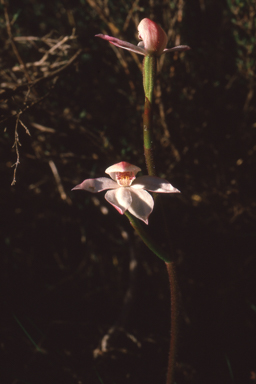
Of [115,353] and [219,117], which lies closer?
[115,353]

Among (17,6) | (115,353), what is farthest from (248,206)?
(17,6)

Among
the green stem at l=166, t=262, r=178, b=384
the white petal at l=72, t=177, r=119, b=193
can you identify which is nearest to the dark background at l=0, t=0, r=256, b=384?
the green stem at l=166, t=262, r=178, b=384

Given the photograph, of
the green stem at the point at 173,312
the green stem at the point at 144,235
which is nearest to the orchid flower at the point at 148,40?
the green stem at the point at 144,235

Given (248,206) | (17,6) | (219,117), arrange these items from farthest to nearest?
(17,6) < (219,117) < (248,206)

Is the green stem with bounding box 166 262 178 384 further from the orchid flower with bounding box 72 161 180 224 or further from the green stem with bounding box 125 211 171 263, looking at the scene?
the orchid flower with bounding box 72 161 180 224

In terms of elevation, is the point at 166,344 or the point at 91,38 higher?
the point at 91,38

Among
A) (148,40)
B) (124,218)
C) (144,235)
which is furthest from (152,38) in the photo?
(124,218)

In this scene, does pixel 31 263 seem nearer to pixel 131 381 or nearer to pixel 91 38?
pixel 131 381
